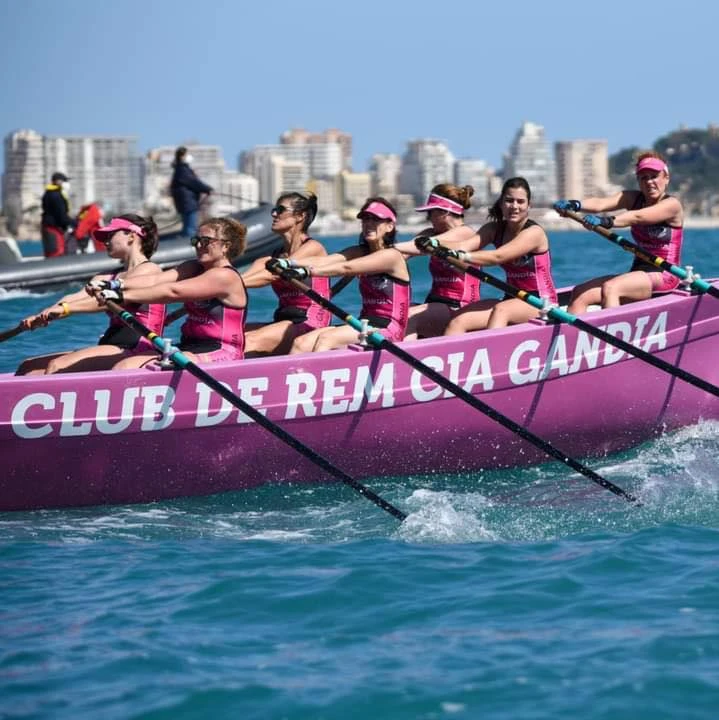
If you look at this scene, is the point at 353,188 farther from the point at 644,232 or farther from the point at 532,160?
the point at 644,232

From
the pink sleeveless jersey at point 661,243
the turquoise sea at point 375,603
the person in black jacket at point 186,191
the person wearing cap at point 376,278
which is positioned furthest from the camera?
the person in black jacket at point 186,191

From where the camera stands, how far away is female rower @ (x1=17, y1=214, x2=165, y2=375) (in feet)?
28.7

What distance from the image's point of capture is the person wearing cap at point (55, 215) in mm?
20750

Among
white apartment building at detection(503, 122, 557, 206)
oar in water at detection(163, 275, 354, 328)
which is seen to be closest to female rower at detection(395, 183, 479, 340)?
oar in water at detection(163, 275, 354, 328)

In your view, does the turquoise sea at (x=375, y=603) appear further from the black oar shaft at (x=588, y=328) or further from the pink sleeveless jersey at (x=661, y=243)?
the pink sleeveless jersey at (x=661, y=243)

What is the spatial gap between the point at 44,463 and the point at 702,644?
3794 mm

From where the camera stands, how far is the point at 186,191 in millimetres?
21688

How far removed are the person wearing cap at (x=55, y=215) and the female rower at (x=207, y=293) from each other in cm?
1225

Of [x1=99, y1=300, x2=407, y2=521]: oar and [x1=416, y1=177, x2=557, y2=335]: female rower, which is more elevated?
[x1=416, y1=177, x2=557, y2=335]: female rower

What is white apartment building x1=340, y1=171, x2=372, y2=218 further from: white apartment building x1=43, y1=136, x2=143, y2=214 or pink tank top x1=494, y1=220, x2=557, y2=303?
pink tank top x1=494, y1=220, x2=557, y2=303

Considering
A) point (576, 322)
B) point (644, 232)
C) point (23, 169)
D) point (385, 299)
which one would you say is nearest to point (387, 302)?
point (385, 299)

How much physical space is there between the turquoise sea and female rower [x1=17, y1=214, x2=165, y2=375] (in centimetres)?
89

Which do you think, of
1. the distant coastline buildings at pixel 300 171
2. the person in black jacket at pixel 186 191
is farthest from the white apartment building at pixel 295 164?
the person in black jacket at pixel 186 191

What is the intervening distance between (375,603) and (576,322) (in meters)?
2.96
